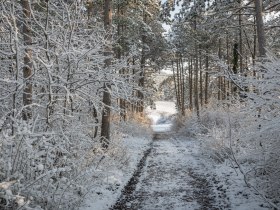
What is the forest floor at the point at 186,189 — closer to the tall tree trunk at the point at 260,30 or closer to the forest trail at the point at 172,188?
the forest trail at the point at 172,188

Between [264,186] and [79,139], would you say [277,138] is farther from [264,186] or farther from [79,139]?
[79,139]

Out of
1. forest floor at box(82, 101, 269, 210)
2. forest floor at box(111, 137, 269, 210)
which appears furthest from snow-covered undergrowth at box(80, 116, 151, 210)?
forest floor at box(111, 137, 269, 210)

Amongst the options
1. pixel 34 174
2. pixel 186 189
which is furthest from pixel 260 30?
pixel 34 174

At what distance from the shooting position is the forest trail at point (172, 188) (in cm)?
813

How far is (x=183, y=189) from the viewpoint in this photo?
957cm

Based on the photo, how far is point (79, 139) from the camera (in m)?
8.00

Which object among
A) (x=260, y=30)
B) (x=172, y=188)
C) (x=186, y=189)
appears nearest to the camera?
(x=186, y=189)

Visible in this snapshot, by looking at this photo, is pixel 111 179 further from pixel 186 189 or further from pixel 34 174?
pixel 186 189

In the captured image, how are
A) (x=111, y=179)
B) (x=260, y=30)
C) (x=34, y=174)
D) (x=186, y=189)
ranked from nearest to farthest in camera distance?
(x=34, y=174)
(x=111, y=179)
(x=186, y=189)
(x=260, y=30)

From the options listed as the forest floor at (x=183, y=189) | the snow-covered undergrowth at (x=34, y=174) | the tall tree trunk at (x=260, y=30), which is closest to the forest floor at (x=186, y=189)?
the forest floor at (x=183, y=189)

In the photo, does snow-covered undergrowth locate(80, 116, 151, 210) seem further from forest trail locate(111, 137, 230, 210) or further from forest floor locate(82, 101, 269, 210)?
forest trail locate(111, 137, 230, 210)

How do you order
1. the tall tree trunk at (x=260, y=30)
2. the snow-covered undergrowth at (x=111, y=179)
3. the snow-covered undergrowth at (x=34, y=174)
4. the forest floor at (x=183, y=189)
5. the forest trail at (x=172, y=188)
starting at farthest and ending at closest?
the tall tree trunk at (x=260, y=30), the forest trail at (x=172, y=188), the forest floor at (x=183, y=189), the snow-covered undergrowth at (x=111, y=179), the snow-covered undergrowth at (x=34, y=174)

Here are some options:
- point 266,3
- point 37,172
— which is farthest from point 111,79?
point 266,3

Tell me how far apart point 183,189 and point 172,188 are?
1.02 feet
